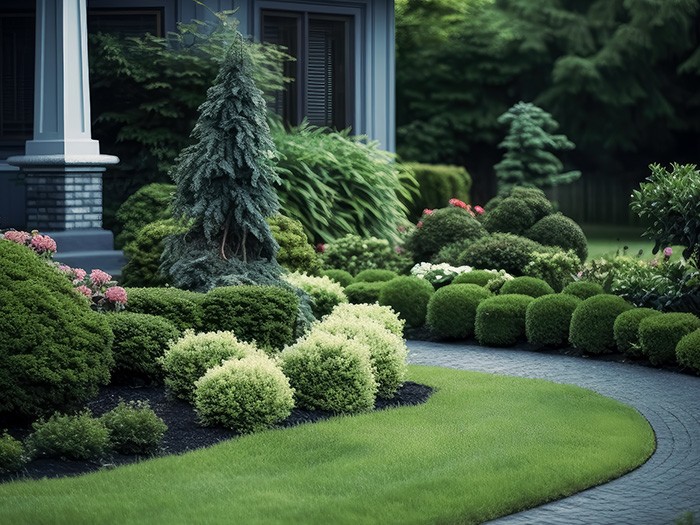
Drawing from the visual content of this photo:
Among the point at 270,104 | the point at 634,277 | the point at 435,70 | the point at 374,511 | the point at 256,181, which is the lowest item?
the point at 374,511

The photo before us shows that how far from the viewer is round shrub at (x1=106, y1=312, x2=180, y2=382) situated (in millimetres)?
10312

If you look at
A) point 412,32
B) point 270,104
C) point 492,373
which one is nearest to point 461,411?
point 492,373

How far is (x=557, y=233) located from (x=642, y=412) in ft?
27.2

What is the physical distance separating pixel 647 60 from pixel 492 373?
2543 cm

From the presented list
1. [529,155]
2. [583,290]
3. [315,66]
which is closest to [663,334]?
[583,290]

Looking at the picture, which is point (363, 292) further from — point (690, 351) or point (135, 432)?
point (135, 432)

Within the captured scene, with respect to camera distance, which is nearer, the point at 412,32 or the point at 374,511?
the point at 374,511

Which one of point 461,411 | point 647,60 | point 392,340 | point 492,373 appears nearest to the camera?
point 461,411

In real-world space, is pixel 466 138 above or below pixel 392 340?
above

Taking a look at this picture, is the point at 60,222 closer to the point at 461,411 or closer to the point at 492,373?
the point at 492,373

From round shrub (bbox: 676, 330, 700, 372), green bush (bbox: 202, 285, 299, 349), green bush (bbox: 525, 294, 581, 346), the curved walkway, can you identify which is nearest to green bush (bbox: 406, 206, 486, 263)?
the curved walkway

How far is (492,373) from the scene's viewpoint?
12.4 metres

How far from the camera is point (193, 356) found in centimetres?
1002

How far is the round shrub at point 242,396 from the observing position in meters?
9.27
